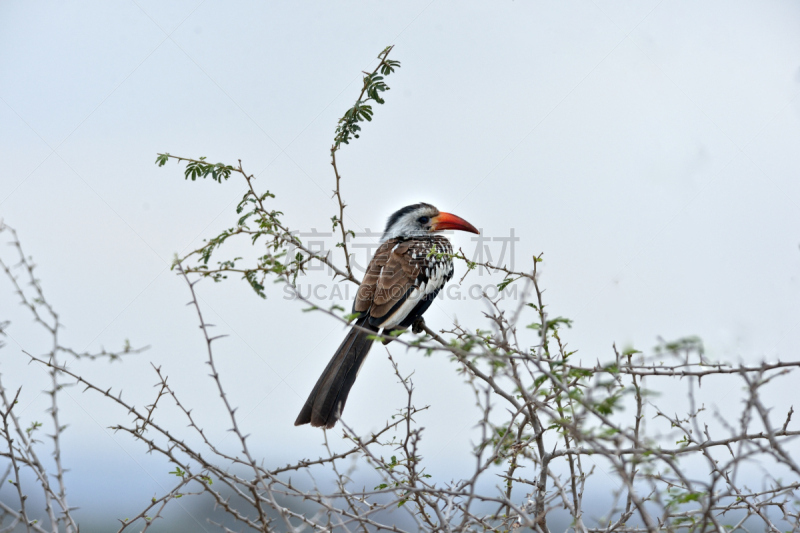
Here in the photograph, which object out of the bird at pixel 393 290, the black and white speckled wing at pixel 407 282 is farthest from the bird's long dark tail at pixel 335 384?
the black and white speckled wing at pixel 407 282

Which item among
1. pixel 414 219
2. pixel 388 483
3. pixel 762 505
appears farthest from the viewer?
pixel 414 219

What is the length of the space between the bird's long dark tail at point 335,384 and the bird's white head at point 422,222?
1.60 m

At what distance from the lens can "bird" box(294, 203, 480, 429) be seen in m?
3.02

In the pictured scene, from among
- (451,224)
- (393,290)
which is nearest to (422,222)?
(451,224)

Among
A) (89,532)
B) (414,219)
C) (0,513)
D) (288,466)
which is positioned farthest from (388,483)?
(414,219)

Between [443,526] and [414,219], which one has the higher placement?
[414,219]

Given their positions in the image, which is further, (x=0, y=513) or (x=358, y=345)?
(x=358, y=345)

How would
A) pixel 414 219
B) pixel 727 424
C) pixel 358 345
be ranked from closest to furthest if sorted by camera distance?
1. pixel 727 424
2. pixel 358 345
3. pixel 414 219

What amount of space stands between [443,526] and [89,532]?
1498 mm

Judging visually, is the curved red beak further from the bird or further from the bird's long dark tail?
the bird's long dark tail

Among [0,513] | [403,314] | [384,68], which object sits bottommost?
[0,513]

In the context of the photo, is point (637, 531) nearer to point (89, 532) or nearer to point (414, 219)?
point (89, 532)

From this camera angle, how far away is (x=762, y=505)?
75.6 inches

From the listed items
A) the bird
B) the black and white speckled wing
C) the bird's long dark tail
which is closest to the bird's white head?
the bird
